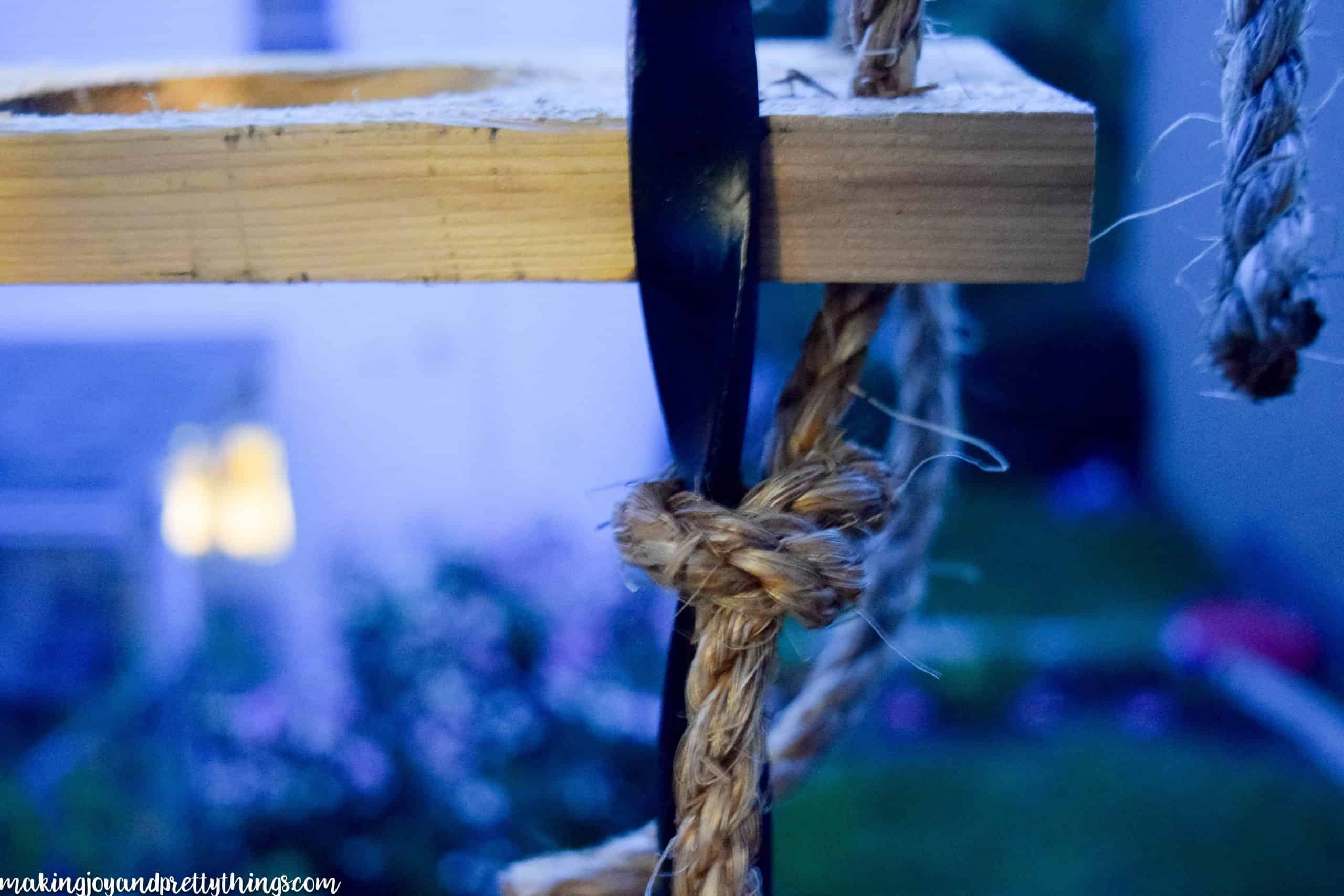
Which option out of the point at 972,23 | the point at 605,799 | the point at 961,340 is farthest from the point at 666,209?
the point at 972,23

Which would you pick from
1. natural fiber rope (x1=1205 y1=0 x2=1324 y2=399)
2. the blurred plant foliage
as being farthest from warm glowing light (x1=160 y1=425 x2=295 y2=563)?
natural fiber rope (x1=1205 y1=0 x2=1324 y2=399)

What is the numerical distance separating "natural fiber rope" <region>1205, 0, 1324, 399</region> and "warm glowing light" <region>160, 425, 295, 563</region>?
47.9 inches

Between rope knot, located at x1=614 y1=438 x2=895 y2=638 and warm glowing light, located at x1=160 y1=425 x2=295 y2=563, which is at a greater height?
rope knot, located at x1=614 y1=438 x2=895 y2=638

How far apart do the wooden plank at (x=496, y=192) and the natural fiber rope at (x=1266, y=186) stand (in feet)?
0.15

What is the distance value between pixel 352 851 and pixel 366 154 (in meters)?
0.93

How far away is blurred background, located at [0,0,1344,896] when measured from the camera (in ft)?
3.34

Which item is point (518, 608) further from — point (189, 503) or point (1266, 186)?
point (1266, 186)

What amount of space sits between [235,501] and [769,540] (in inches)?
48.0

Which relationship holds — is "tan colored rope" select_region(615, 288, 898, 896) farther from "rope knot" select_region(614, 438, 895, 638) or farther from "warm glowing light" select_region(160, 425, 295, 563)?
"warm glowing light" select_region(160, 425, 295, 563)

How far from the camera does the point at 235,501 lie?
51.7 inches

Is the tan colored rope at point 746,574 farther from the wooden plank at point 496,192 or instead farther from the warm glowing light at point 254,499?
the warm glowing light at point 254,499

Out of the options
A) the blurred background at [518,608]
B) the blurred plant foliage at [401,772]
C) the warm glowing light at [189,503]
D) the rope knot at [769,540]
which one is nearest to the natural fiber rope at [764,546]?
the rope knot at [769,540]

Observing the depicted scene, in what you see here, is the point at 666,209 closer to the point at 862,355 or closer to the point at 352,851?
the point at 862,355

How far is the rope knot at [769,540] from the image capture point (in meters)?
0.24
